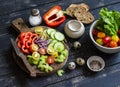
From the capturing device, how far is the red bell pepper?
1.45 meters

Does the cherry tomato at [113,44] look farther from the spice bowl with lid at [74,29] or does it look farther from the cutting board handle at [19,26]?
the cutting board handle at [19,26]

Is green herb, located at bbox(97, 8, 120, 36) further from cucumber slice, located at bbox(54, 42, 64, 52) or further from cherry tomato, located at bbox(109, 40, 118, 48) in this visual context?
cucumber slice, located at bbox(54, 42, 64, 52)

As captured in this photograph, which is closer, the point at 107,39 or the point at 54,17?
the point at 107,39

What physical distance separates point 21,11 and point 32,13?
0.12 m

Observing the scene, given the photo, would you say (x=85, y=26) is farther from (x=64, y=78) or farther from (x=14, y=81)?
(x=14, y=81)

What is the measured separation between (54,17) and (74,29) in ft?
0.45

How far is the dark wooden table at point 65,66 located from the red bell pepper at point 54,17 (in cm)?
3

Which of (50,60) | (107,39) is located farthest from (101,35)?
(50,60)

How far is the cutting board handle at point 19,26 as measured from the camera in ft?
4.62

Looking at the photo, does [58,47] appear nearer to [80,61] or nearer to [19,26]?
[80,61]

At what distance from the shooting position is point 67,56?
1341 mm

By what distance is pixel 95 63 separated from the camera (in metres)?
1.34

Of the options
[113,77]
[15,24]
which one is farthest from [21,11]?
[113,77]

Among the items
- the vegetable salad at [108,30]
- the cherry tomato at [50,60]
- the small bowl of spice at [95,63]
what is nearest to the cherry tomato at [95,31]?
the vegetable salad at [108,30]
